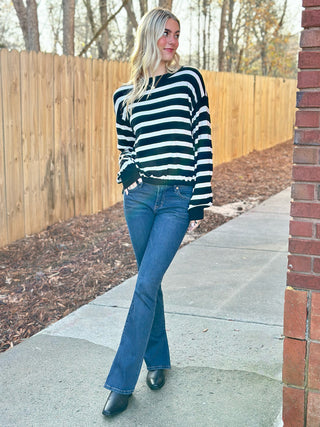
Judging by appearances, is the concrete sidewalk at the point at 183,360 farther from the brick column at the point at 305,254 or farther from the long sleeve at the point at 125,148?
the long sleeve at the point at 125,148

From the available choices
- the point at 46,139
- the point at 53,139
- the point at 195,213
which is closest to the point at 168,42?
the point at 195,213

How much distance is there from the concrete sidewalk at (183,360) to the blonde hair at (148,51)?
1.57 meters

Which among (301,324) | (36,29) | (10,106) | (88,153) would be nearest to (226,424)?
(301,324)

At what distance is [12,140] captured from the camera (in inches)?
260

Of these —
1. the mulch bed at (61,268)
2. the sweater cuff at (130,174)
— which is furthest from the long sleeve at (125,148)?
the mulch bed at (61,268)

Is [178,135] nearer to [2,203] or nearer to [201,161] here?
[201,161]

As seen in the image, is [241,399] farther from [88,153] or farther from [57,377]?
[88,153]

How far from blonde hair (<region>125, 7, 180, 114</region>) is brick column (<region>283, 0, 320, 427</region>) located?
35.2 inches

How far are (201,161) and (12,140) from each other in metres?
3.79

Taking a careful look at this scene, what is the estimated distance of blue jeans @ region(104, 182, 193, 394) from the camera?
323cm

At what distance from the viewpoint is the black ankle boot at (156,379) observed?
11.4 feet

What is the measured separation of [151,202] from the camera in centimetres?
333

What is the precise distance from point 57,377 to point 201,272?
236 cm

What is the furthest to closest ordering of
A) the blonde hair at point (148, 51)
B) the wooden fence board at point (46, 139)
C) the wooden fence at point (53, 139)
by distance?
1. the wooden fence board at point (46, 139)
2. the wooden fence at point (53, 139)
3. the blonde hair at point (148, 51)
